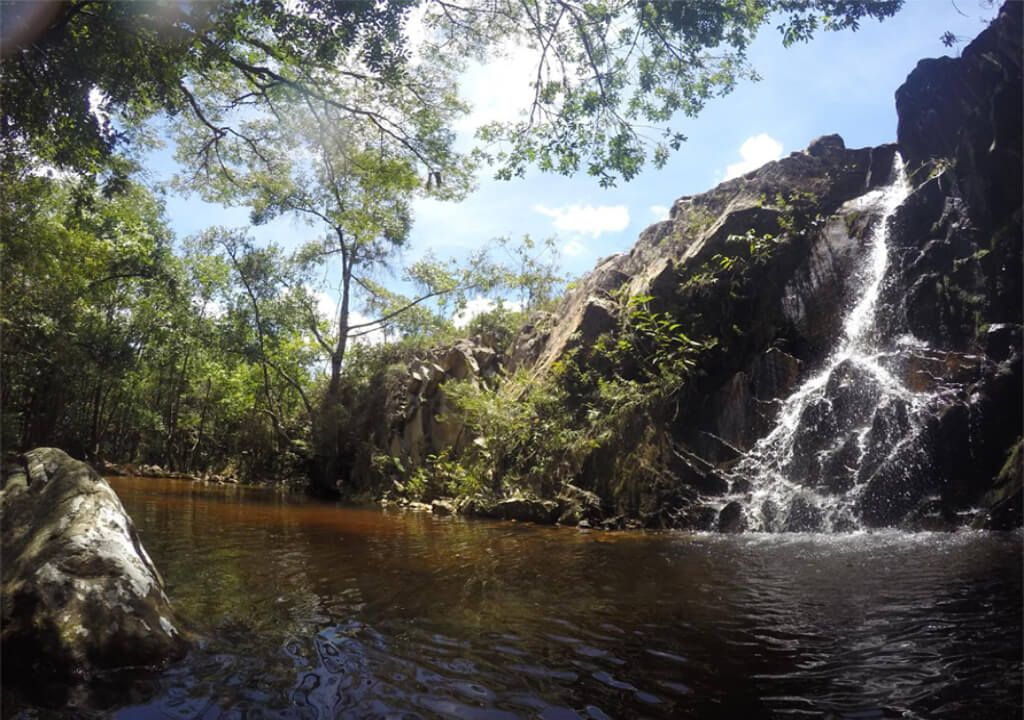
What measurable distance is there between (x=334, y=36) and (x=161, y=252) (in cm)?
Result: 1946

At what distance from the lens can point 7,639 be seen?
3102 millimetres

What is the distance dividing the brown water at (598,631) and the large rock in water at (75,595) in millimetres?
336

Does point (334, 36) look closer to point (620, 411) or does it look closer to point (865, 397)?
point (620, 411)

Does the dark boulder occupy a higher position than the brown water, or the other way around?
the brown water

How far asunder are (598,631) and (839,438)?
324 inches

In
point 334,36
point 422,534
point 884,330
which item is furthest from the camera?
point 884,330

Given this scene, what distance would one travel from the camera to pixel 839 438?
10.5 m

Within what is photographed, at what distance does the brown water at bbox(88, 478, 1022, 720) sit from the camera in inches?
118

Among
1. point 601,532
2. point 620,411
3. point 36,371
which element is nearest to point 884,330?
point 620,411

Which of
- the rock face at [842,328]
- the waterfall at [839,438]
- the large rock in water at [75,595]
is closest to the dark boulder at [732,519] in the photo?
the rock face at [842,328]

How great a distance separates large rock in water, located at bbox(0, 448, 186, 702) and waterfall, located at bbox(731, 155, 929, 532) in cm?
932

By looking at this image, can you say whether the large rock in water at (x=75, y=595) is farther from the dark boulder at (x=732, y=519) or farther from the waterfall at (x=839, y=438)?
the waterfall at (x=839, y=438)

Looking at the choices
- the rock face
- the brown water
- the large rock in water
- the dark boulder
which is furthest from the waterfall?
the large rock in water

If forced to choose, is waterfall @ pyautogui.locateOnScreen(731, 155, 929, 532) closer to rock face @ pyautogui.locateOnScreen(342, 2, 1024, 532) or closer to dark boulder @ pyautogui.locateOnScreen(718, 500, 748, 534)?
rock face @ pyautogui.locateOnScreen(342, 2, 1024, 532)
